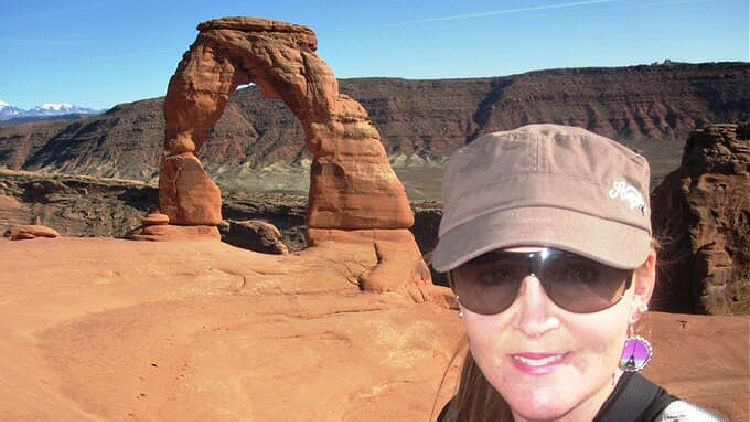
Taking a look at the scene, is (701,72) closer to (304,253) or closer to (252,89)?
(252,89)

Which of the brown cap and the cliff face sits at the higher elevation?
the cliff face

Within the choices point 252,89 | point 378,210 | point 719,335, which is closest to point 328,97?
point 378,210

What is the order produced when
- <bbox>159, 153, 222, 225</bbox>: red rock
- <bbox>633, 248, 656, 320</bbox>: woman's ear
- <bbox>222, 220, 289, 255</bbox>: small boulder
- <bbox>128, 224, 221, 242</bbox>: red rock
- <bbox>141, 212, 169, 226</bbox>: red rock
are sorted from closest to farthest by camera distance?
<bbox>633, 248, 656, 320</bbox>: woman's ear, <bbox>128, 224, 221, 242</bbox>: red rock, <bbox>141, 212, 169, 226</bbox>: red rock, <bbox>159, 153, 222, 225</bbox>: red rock, <bbox>222, 220, 289, 255</bbox>: small boulder

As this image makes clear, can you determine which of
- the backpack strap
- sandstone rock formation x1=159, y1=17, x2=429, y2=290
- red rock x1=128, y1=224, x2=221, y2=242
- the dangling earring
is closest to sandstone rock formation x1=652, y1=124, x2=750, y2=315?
sandstone rock formation x1=159, y1=17, x2=429, y2=290

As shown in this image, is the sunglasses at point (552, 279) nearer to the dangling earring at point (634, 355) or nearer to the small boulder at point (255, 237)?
the dangling earring at point (634, 355)

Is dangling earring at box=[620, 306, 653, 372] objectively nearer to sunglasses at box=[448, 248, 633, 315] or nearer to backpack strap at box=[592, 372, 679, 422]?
backpack strap at box=[592, 372, 679, 422]

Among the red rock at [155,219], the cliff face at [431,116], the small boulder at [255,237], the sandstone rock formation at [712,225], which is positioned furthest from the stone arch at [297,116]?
the cliff face at [431,116]

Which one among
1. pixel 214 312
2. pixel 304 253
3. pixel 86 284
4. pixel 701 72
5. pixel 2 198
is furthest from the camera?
pixel 701 72
